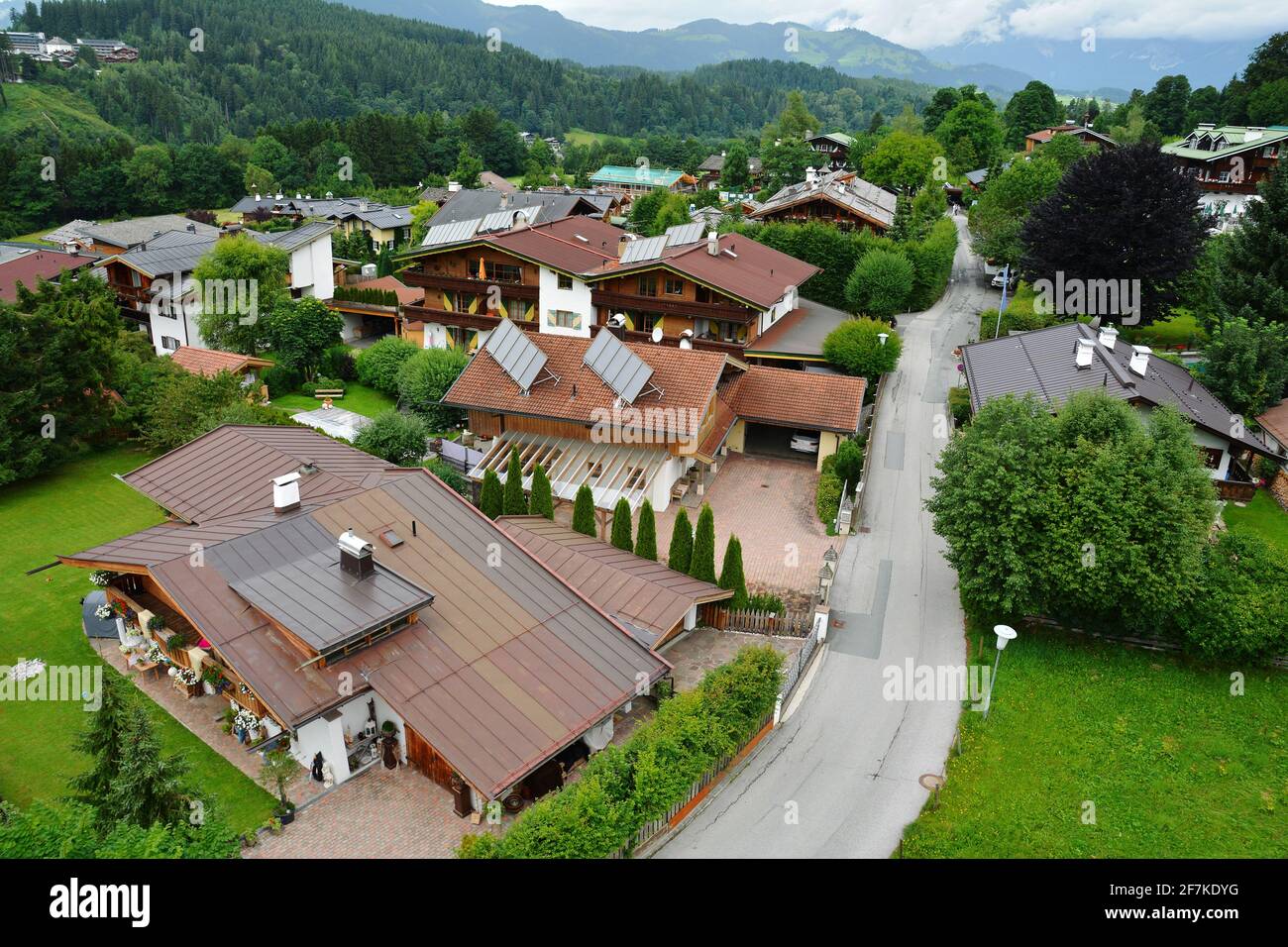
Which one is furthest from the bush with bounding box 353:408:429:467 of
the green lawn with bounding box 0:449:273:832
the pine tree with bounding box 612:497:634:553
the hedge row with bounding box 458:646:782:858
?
the hedge row with bounding box 458:646:782:858

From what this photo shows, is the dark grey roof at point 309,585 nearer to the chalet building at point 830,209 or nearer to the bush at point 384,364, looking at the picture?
the bush at point 384,364

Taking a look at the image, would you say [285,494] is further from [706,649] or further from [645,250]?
[645,250]

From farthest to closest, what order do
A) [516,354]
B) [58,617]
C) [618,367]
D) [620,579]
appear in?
[516,354] < [618,367] < [58,617] < [620,579]

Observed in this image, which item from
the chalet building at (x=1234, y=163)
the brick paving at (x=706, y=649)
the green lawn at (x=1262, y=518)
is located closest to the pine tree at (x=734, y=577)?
the brick paving at (x=706, y=649)

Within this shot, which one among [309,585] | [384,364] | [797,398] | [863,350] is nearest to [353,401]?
[384,364]

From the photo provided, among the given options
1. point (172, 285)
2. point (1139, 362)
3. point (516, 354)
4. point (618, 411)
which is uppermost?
point (172, 285)
